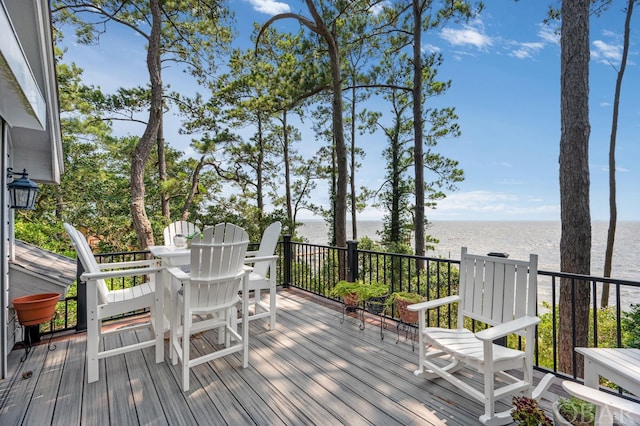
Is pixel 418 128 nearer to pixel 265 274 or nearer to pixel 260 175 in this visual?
pixel 265 274

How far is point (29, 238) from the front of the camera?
6.70 meters

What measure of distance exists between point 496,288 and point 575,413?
0.98 meters

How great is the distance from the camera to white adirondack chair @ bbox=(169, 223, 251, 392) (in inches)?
90.7

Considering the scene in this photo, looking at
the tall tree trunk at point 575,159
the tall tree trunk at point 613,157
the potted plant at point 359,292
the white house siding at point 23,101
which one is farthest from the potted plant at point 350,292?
the tall tree trunk at point 613,157

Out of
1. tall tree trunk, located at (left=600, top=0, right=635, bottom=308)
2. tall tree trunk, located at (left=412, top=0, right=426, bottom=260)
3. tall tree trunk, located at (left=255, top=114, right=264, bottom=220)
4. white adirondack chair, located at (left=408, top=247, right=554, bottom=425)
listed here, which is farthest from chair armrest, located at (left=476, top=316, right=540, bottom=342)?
tall tree trunk, located at (left=255, top=114, right=264, bottom=220)

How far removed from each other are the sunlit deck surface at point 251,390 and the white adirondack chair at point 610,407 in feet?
2.51

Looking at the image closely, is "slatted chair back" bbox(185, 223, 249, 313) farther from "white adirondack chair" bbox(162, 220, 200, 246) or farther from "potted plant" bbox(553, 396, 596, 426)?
"potted plant" bbox(553, 396, 596, 426)

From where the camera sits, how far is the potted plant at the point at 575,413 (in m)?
1.40

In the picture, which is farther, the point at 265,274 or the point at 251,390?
the point at 265,274

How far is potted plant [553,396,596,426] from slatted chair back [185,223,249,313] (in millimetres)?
2266

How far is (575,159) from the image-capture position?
3816 mm

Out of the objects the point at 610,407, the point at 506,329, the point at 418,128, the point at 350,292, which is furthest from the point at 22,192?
the point at 418,128

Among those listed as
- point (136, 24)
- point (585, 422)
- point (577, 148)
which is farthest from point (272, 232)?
point (136, 24)

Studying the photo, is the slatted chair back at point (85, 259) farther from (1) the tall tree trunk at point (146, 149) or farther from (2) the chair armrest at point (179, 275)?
(1) the tall tree trunk at point (146, 149)
